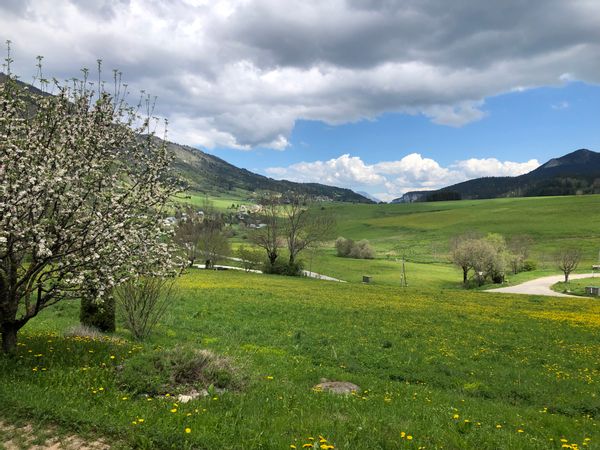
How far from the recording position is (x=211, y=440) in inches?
313

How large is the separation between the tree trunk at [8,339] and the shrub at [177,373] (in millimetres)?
3869

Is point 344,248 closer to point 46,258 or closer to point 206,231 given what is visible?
point 206,231

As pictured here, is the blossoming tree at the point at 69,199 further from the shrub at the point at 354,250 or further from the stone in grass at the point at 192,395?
the shrub at the point at 354,250

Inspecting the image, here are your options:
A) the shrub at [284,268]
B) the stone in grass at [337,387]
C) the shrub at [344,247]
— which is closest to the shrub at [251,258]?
the shrub at [284,268]

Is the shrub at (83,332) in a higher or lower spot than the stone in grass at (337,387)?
higher

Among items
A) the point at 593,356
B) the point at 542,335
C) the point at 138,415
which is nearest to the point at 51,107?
the point at 138,415

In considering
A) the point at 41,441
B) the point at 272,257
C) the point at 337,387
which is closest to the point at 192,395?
the point at 41,441

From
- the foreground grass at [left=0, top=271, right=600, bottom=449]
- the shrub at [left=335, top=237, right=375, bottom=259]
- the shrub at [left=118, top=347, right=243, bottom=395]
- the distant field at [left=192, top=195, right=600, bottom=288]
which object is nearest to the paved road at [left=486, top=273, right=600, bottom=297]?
the distant field at [left=192, top=195, right=600, bottom=288]

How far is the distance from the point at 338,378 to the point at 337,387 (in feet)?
3.16

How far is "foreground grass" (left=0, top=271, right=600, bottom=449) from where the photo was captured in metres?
8.68

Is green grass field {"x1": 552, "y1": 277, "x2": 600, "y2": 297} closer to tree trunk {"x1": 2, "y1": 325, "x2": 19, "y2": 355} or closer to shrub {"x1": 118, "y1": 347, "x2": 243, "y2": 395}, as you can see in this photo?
shrub {"x1": 118, "y1": 347, "x2": 243, "y2": 395}

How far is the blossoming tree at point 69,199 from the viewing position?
34.9ft

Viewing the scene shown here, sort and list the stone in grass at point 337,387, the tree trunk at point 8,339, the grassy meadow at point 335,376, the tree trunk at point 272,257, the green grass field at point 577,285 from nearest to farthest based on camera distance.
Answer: the grassy meadow at point 335,376 → the tree trunk at point 8,339 → the stone in grass at point 337,387 → the green grass field at point 577,285 → the tree trunk at point 272,257

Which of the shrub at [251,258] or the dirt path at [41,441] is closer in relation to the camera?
the dirt path at [41,441]
